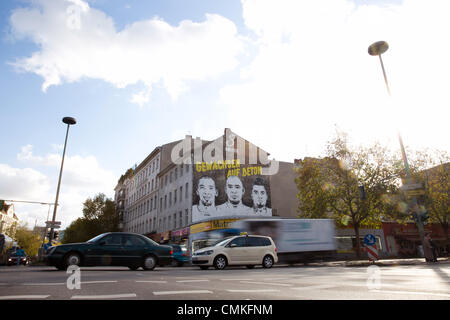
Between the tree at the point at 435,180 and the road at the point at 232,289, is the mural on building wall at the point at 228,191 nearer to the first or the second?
the tree at the point at 435,180

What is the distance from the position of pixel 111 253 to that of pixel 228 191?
27893 mm

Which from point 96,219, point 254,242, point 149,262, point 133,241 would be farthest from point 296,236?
point 96,219

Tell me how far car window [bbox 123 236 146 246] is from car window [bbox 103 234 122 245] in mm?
221

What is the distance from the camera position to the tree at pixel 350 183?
2833cm

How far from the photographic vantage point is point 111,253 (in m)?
11.7

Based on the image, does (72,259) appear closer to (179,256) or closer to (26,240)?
(179,256)

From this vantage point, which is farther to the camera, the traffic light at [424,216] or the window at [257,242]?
the window at [257,242]

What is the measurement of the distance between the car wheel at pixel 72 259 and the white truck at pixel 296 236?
1297 cm

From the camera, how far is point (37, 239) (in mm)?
69812

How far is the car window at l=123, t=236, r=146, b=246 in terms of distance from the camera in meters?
12.2

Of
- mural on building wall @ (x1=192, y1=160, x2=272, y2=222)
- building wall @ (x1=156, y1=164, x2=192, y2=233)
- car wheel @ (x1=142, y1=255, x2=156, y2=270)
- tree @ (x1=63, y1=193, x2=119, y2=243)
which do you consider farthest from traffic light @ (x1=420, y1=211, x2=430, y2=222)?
tree @ (x1=63, y1=193, x2=119, y2=243)

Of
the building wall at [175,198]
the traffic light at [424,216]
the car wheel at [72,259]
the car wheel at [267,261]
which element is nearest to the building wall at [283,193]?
the building wall at [175,198]

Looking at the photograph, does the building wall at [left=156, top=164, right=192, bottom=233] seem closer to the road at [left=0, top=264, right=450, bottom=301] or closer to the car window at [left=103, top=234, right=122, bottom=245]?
the car window at [left=103, top=234, right=122, bottom=245]
